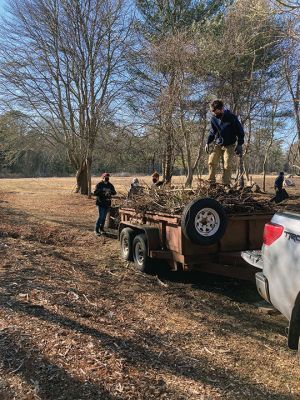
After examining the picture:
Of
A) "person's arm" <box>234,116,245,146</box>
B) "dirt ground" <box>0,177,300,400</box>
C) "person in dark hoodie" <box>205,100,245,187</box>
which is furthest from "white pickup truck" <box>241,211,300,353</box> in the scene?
"person's arm" <box>234,116,245,146</box>

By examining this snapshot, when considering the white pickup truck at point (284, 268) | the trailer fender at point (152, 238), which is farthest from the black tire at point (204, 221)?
the white pickup truck at point (284, 268)

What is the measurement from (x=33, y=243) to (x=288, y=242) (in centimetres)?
707

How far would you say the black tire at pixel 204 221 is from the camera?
6.28 meters

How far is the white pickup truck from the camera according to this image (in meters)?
3.75

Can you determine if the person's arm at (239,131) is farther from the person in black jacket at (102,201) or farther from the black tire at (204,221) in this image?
the person in black jacket at (102,201)

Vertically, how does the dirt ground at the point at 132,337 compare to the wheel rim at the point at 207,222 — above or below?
below

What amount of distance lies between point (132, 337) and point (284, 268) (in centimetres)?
181

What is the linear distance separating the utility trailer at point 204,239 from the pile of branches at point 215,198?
0.16 m

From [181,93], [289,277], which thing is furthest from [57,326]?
[181,93]

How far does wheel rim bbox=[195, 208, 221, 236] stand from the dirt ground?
1.00 m

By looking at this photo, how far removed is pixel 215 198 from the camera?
6941 millimetres

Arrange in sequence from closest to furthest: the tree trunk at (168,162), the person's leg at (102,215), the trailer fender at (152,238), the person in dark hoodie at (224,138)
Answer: the trailer fender at (152,238)
the person in dark hoodie at (224,138)
the person's leg at (102,215)
the tree trunk at (168,162)

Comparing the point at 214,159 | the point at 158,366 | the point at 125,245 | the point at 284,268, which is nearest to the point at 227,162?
the point at 214,159

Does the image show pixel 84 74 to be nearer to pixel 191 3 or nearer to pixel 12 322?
pixel 191 3
